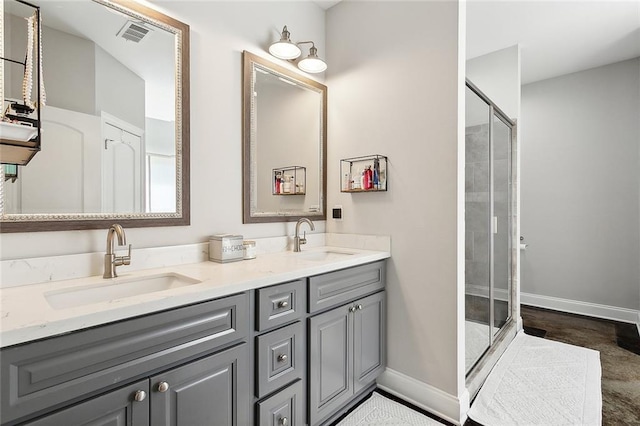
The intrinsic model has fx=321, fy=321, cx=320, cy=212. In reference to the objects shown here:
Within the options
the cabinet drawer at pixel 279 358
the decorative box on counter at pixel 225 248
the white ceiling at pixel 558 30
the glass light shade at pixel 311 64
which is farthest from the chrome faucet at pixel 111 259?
the white ceiling at pixel 558 30

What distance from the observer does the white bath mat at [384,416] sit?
180 cm

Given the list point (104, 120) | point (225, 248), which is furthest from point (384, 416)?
point (104, 120)

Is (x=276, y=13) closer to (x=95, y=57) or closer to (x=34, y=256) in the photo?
(x=95, y=57)

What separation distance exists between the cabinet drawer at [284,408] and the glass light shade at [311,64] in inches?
77.1

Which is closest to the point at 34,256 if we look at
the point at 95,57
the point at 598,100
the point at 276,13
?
the point at 95,57

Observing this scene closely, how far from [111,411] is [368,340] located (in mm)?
1381

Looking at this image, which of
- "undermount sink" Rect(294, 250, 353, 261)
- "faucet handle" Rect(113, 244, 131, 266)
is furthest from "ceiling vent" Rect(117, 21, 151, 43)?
"undermount sink" Rect(294, 250, 353, 261)

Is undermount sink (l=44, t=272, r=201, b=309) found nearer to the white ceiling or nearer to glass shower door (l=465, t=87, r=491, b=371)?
glass shower door (l=465, t=87, r=491, b=371)

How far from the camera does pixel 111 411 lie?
37.8 inches

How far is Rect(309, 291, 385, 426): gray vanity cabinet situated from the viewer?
1610 millimetres

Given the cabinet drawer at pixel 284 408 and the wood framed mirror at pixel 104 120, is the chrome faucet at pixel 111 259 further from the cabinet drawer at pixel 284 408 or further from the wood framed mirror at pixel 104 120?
the cabinet drawer at pixel 284 408

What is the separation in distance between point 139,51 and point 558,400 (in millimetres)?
3114

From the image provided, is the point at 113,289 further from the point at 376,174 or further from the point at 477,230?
the point at 477,230

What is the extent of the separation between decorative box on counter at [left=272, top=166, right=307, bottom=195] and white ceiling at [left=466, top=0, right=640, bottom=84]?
72.2 inches
